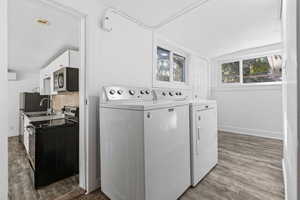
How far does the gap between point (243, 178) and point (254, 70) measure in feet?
9.76

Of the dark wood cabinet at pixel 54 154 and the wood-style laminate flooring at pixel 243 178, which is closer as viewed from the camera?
the wood-style laminate flooring at pixel 243 178

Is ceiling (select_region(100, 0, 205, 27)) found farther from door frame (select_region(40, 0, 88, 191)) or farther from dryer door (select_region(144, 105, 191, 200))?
dryer door (select_region(144, 105, 191, 200))

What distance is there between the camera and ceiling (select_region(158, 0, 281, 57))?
68.7 inches

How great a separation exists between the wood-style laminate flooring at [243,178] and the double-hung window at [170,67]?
164 cm

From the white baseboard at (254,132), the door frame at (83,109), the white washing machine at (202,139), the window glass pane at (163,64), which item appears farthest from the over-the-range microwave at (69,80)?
the white baseboard at (254,132)

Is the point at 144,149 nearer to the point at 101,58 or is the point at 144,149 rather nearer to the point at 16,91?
the point at 101,58

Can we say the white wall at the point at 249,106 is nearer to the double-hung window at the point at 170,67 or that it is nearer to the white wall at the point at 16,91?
the double-hung window at the point at 170,67

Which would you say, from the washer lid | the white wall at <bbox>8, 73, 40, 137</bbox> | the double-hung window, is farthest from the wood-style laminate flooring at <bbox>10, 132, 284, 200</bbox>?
the white wall at <bbox>8, 73, 40, 137</bbox>

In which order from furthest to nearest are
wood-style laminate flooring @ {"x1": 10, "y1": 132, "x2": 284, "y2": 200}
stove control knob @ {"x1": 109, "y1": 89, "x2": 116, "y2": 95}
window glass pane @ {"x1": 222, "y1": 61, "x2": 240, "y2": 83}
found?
window glass pane @ {"x1": 222, "y1": 61, "x2": 240, "y2": 83}, stove control knob @ {"x1": 109, "y1": 89, "x2": 116, "y2": 95}, wood-style laminate flooring @ {"x1": 10, "y1": 132, "x2": 284, "y2": 200}

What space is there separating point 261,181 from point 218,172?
452 millimetres

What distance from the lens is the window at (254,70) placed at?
3270 mm

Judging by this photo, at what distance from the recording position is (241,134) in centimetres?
356

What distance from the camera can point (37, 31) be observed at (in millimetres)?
2125

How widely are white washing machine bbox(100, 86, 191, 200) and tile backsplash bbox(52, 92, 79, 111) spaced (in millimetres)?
1291
